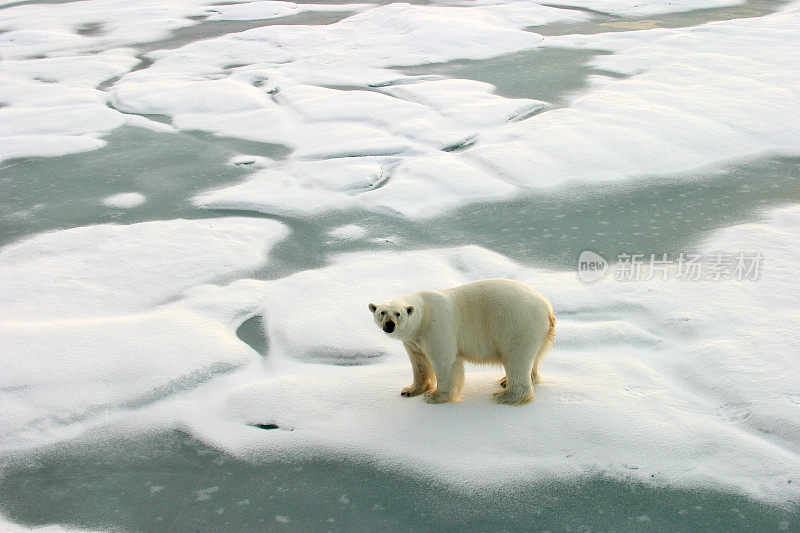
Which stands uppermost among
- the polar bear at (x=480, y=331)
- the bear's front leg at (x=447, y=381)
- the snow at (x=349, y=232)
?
the polar bear at (x=480, y=331)

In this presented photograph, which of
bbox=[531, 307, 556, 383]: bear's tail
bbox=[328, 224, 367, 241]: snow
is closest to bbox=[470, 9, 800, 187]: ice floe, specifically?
bbox=[328, 224, 367, 241]: snow

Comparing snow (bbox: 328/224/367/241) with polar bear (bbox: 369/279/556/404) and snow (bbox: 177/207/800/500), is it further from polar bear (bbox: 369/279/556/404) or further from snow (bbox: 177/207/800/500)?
polar bear (bbox: 369/279/556/404)

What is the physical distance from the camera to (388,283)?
3.97 meters

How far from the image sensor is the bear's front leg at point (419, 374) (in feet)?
9.39

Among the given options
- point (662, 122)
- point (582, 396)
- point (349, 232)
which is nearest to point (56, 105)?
point (349, 232)

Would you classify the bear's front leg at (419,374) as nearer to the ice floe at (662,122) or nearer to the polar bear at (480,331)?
the polar bear at (480,331)

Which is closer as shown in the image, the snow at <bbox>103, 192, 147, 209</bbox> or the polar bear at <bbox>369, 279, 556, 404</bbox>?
the polar bear at <bbox>369, 279, 556, 404</bbox>

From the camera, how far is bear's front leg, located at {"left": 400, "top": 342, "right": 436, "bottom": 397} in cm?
286

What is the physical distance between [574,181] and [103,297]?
328 cm

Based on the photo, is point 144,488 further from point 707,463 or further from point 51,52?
point 51,52

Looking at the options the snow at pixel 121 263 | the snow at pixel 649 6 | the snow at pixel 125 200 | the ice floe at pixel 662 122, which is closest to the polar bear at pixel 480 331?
the snow at pixel 121 263

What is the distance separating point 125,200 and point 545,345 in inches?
152

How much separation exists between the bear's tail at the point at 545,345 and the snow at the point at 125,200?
12.0 feet

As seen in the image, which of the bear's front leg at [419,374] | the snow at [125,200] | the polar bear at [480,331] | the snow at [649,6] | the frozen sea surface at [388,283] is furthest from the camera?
the snow at [649,6]
